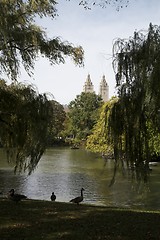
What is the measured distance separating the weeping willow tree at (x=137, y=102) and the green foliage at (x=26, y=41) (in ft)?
9.42

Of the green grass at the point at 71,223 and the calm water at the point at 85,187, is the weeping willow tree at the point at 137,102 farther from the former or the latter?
the calm water at the point at 85,187

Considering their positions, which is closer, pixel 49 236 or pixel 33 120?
pixel 49 236

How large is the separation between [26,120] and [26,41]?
2.27 metres

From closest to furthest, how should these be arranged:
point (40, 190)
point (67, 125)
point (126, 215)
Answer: point (126, 215) → point (40, 190) → point (67, 125)

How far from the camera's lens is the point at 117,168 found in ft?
30.8

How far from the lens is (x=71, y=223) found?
914cm

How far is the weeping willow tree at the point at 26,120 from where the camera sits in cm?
1048

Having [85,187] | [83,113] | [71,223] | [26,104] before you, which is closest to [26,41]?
[26,104]

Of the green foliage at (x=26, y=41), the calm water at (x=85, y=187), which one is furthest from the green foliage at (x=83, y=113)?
the green foliage at (x=26, y=41)

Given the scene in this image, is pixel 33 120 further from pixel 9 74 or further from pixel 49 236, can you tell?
pixel 49 236

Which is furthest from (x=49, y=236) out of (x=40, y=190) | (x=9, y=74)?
(x=40, y=190)

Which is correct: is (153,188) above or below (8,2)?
below

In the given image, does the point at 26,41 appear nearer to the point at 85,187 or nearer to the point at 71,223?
the point at 71,223

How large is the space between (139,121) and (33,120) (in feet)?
11.1
